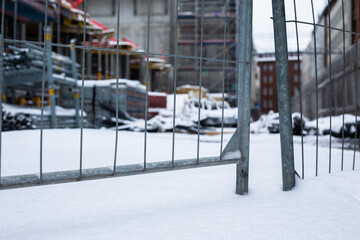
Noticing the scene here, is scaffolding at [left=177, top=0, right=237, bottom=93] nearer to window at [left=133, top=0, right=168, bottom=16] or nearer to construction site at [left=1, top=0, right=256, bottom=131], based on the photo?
construction site at [left=1, top=0, right=256, bottom=131]

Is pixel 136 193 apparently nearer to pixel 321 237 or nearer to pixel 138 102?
pixel 321 237

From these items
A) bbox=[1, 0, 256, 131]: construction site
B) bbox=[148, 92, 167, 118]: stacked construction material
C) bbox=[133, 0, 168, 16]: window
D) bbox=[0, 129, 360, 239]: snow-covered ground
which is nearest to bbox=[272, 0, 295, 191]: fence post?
bbox=[0, 129, 360, 239]: snow-covered ground

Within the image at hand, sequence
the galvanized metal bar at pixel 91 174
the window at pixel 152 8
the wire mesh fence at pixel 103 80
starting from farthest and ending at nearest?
1. the window at pixel 152 8
2. the wire mesh fence at pixel 103 80
3. the galvanized metal bar at pixel 91 174

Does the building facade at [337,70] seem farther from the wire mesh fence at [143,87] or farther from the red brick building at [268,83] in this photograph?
the red brick building at [268,83]

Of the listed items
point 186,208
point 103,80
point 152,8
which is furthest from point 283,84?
point 152,8

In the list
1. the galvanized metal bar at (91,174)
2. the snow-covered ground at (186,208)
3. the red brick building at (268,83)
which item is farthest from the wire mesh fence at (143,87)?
the red brick building at (268,83)

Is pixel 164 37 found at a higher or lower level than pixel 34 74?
higher

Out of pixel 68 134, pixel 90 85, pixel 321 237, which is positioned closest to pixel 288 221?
pixel 321 237

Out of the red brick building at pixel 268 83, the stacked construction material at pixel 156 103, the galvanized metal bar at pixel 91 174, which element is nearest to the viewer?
the galvanized metal bar at pixel 91 174

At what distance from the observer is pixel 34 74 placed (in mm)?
5418

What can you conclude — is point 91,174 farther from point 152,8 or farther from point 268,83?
point 268,83

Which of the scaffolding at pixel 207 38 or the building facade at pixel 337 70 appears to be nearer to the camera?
the building facade at pixel 337 70

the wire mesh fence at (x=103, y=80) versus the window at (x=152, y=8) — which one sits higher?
the window at (x=152, y=8)

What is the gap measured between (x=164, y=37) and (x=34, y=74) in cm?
1495
